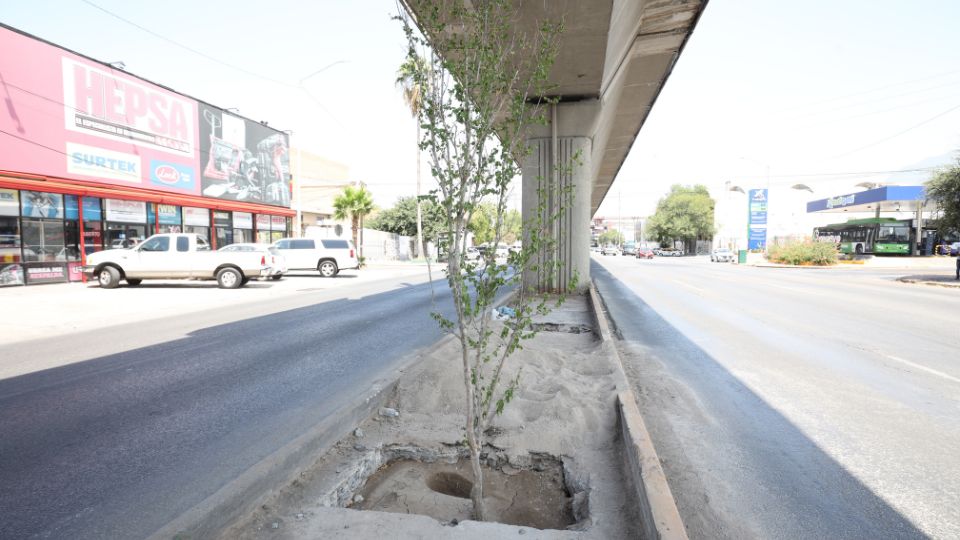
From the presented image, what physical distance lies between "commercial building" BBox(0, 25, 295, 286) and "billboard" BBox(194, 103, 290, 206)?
8cm

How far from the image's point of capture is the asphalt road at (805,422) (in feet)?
9.74

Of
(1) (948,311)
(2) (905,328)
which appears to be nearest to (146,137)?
(2) (905,328)

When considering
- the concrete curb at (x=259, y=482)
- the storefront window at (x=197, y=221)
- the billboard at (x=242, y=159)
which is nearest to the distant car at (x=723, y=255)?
the billboard at (x=242, y=159)

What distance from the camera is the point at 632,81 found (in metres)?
13.2

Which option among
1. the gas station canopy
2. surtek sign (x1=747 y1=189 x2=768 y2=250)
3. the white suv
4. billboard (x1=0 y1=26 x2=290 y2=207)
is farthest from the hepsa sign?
the gas station canopy

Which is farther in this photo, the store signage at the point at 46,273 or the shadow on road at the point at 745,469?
the store signage at the point at 46,273

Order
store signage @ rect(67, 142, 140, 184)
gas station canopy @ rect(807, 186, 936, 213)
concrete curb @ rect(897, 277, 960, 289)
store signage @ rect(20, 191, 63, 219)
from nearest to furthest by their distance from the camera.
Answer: store signage @ rect(20, 191, 63, 219), store signage @ rect(67, 142, 140, 184), concrete curb @ rect(897, 277, 960, 289), gas station canopy @ rect(807, 186, 936, 213)

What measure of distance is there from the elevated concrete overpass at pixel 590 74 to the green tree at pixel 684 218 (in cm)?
5868

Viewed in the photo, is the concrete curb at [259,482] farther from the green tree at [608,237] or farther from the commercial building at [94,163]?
the green tree at [608,237]

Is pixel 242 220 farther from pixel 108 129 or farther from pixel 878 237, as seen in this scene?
pixel 878 237

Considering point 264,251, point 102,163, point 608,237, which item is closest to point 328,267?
point 264,251

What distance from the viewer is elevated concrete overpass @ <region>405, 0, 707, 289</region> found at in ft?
25.6

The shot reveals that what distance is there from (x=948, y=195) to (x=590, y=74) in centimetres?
2029

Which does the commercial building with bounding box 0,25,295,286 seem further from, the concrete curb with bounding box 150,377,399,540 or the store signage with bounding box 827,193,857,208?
the store signage with bounding box 827,193,857,208
